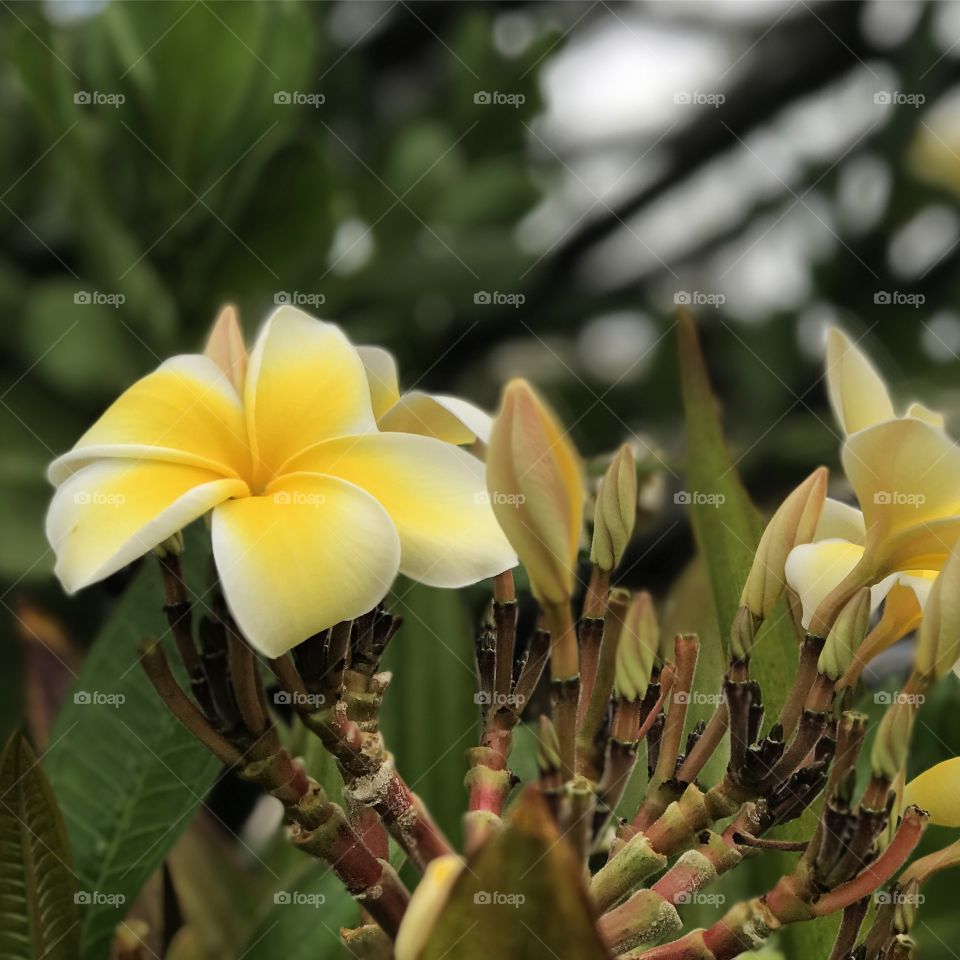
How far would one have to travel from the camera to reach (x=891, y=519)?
40cm

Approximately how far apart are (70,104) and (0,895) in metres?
0.78

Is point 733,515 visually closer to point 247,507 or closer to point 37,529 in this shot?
point 247,507

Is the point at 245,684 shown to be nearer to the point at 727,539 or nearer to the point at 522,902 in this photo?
the point at 522,902

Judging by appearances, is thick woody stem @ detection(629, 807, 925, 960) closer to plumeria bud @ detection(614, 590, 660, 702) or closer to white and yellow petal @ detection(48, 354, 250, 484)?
plumeria bud @ detection(614, 590, 660, 702)

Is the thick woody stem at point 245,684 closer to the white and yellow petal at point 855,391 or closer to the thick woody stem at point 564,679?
the thick woody stem at point 564,679

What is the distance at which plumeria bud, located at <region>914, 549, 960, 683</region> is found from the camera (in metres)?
0.34

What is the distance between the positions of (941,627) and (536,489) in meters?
0.13

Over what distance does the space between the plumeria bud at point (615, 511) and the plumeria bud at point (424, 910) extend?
12 cm

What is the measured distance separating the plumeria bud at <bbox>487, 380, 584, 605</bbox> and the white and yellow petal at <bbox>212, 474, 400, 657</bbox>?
0.15ft

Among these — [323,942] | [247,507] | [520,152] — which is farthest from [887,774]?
[520,152]

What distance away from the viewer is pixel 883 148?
167 cm

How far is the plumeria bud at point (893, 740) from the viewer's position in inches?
12.9

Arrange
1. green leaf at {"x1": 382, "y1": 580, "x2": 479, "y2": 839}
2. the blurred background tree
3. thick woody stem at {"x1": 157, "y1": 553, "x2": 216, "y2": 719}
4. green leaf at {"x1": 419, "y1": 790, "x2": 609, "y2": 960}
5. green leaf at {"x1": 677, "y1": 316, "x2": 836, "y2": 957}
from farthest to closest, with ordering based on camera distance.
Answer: the blurred background tree, green leaf at {"x1": 382, "y1": 580, "x2": 479, "y2": 839}, green leaf at {"x1": 677, "y1": 316, "x2": 836, "y2": 957}, thick woody stem at {"x1": 157, "y1": 553, "x2": 216, "y2": 719}, green leaf at {"x1": 419, "y1": 790, "x2": 609, "y2": 960}

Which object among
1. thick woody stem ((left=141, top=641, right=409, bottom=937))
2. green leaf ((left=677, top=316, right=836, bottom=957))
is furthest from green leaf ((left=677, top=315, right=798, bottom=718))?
thick woody stem ((left=141, top=641, right=409, bottom=937))
